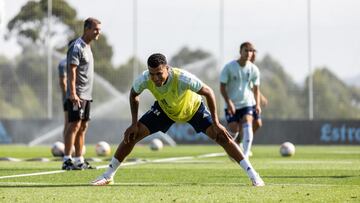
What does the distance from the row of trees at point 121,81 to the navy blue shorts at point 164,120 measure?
926 inches

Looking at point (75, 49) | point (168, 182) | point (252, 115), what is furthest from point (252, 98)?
point (168, 182)

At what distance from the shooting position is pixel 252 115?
60.1ft

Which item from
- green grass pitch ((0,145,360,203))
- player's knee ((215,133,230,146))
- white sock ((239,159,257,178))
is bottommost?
green grass pitch ((0,145,360,203))

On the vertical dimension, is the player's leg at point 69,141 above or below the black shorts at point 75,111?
below

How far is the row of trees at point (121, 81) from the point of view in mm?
35656

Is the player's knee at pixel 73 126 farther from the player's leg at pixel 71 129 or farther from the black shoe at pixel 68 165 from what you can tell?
the black shoe at pixel 68 165

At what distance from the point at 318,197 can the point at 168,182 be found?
9.45 ft

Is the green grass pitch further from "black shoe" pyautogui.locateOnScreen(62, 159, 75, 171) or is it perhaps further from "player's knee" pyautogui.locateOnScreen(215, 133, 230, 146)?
"player's knee" pyautogui.locateOnScreen(215, 133, 230, 146)

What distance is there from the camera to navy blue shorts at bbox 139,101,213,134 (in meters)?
11.9

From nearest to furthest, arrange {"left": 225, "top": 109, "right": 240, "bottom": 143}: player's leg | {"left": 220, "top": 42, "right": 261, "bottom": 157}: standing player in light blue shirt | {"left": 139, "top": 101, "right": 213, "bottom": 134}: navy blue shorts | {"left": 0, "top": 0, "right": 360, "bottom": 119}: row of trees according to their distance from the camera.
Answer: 1. {"left": 139, "top": 101, "right": 213, "bottom": 134}: navy blue shorts
2. {"left": 220, "top": 42, "right": 261, "bottom": 157}: standing player in light blue shirt
3. {"left": 225, "top": 109, "right": 240, "bottom": 143}: player's leg
4. {"left": 0, "top": 0, "right": 360, "bottom": 119}: row of trees

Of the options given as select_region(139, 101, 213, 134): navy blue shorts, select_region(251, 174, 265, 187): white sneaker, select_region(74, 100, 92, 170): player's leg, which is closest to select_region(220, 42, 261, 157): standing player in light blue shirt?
select_region(74, 100, 92, 170): player's leg

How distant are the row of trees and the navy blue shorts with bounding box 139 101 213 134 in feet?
77.1

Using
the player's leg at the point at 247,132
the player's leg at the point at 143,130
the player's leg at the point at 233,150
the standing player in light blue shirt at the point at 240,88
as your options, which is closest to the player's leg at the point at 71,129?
the player's leg at the point at 143,130

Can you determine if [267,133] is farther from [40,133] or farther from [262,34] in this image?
[40,133]
